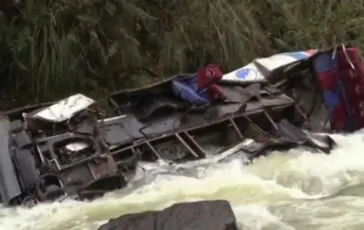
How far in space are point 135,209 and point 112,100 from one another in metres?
2.45

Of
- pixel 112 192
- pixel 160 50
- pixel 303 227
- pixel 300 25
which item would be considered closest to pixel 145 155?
pixel 112 192

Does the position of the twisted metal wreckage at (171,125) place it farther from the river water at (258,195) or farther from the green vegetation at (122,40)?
the green vegetation at (122,40)

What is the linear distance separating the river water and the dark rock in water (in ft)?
1.20

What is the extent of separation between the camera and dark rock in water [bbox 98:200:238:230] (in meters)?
5.72

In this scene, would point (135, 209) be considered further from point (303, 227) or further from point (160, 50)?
point (160, 50)

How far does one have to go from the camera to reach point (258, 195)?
6.99 metres

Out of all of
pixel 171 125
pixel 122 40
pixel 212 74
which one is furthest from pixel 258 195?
pixel 122 40

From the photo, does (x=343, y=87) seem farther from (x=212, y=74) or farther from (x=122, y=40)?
(x=122, y=40)

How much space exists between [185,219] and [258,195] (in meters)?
1.32

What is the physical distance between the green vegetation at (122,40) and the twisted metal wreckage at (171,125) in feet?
3.87

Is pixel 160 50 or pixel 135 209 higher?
pixel 160 50

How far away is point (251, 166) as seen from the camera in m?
7.80

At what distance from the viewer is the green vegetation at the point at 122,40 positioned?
9719 mm

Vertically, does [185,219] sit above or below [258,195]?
above
